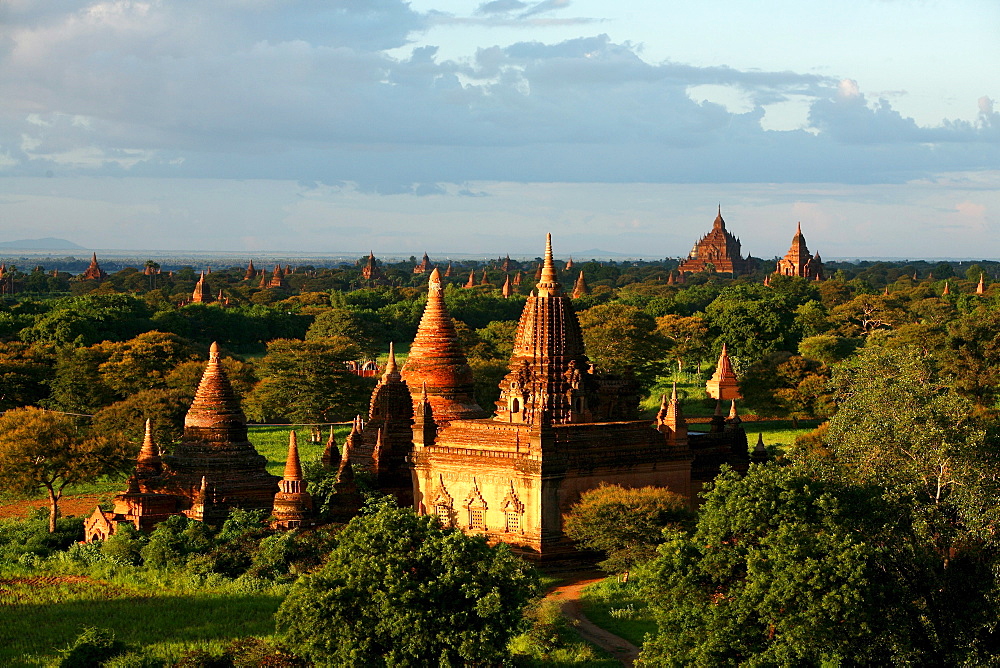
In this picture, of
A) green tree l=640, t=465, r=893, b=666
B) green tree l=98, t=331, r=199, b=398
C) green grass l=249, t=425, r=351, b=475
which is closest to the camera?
green tree l=640, t=465, r=893, b=666

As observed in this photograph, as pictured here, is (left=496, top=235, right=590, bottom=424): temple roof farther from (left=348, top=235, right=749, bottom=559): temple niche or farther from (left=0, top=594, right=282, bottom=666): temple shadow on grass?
(left=0, top=594, right=282, bottom=666): temple shadow on grass

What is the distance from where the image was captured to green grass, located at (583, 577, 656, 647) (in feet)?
111

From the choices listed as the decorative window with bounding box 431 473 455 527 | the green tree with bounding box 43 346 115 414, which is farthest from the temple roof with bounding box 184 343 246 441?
the green tree with bounding box 43 346 115 414

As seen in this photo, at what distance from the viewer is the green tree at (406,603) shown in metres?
26.8

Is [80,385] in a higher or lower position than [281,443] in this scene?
higher

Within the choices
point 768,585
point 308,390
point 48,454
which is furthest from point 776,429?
point 768,585

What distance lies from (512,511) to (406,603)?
45.0 feet

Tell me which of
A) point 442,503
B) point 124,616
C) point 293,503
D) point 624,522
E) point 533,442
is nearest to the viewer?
point 124,616

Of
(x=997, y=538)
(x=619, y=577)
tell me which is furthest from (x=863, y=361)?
(x=997, y=538)

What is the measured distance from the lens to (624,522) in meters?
38.2

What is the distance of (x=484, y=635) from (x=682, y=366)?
69236mm

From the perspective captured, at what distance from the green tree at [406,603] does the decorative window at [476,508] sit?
12251 mm

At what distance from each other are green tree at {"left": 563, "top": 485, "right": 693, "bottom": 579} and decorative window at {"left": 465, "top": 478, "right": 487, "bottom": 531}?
2613 mm

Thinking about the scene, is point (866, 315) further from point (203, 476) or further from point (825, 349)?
point (203, 476)
